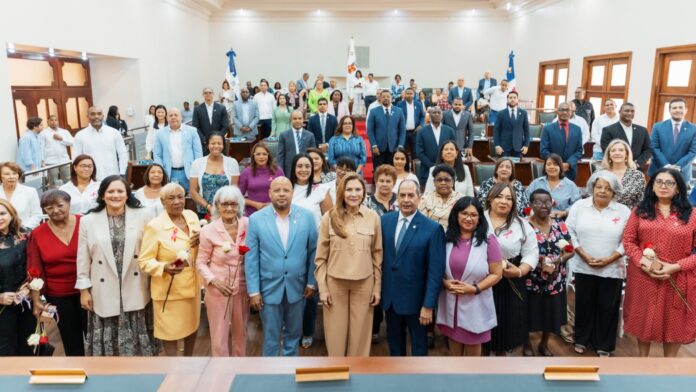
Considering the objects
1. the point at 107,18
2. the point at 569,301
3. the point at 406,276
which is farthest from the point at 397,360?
the point at 107,18

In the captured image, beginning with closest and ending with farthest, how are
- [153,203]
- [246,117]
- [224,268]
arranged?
[224,268] → [153,203] → [246,117]

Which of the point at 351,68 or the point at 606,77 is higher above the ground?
the point at 351,68

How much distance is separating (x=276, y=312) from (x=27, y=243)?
154 cm

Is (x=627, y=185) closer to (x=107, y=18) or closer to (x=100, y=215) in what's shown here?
(x=100, y=215)

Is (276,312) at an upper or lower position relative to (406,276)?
lower

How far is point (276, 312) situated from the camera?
3.24 m

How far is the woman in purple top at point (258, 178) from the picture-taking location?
14.6 feet

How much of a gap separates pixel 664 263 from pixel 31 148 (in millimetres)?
7339

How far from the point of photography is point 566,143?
5891mm

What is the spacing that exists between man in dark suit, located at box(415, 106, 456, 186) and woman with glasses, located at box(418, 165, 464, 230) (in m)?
2.22

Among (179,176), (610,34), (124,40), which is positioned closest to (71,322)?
(179,176)

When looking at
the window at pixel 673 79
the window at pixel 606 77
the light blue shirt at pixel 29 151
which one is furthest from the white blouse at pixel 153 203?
the window at pixel 606 77

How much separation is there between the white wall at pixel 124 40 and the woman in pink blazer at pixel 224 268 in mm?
5217

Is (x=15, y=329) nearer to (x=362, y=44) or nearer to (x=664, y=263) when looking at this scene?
(x=664, y=263)
